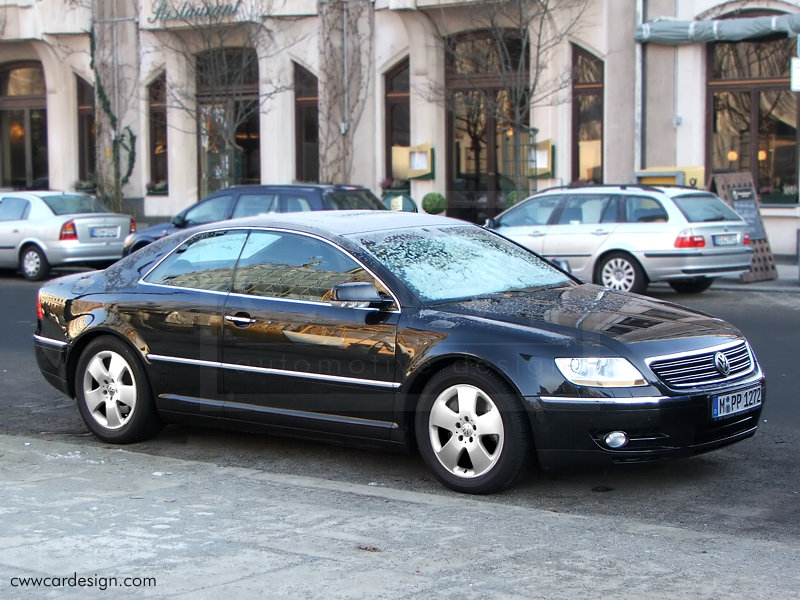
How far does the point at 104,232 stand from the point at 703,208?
10035 mm

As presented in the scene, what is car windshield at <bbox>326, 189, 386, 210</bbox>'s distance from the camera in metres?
16.9

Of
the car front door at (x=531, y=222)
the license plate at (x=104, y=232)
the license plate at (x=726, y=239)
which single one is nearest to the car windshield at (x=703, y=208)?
the license plate at (x=726, y=239)

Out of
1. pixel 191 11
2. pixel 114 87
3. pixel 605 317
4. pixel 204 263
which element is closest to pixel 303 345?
pixel 204 263

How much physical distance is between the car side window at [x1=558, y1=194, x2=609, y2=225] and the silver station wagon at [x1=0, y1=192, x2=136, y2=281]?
7.85 metres

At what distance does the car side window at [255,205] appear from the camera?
56.6ft

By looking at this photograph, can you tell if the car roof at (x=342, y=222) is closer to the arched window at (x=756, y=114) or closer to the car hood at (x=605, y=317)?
the car hood at (x=605, y=317)

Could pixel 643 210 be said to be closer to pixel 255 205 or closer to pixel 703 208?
pixel 703 208

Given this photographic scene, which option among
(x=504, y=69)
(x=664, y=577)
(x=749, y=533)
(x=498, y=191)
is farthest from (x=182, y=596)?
(x=498, y=191)

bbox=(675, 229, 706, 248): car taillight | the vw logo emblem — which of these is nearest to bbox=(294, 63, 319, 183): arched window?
bbox=(675, 229, 706, 248): car taillight

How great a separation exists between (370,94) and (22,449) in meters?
19.9

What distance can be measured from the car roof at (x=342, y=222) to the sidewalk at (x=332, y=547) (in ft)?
5.22

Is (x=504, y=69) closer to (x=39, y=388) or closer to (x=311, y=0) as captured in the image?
(x=311, y=0)

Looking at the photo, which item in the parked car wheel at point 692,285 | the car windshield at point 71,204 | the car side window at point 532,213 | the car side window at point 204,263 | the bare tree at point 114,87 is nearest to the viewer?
the car side window at point 204,263

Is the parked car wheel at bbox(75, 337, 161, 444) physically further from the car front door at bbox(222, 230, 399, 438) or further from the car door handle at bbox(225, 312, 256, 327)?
the car door handle at bbox(225, 312, 256, 327)
